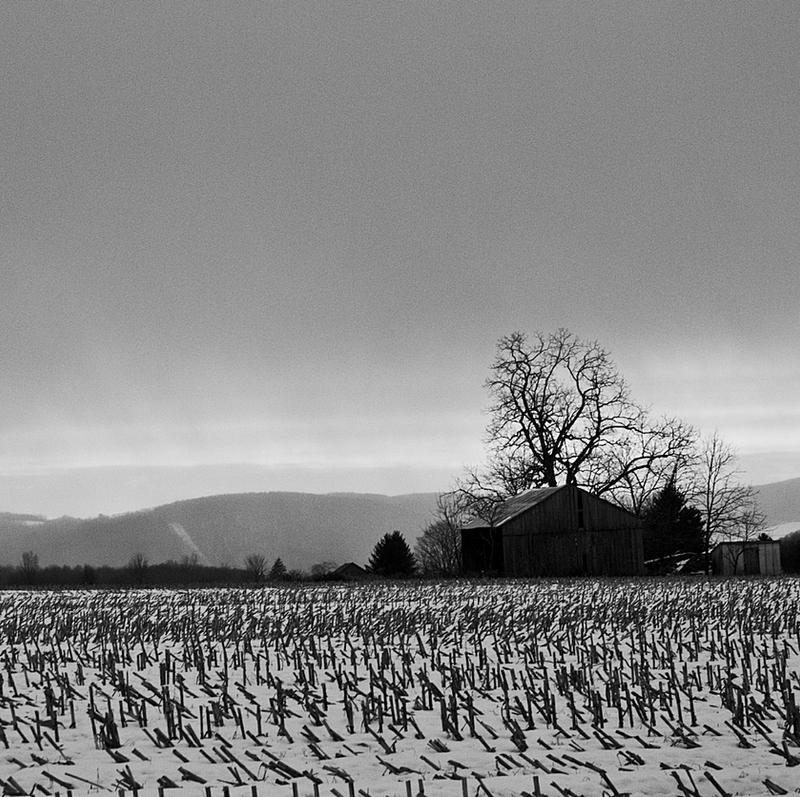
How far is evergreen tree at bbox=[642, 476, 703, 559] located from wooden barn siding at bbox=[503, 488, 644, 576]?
10183 mm

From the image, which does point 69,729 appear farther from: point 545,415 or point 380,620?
point 545,415

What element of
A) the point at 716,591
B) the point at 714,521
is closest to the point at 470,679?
the point at 716,591

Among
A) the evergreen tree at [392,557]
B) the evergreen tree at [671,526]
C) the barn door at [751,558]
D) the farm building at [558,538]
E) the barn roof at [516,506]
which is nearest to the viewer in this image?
the farm building at [558,538]

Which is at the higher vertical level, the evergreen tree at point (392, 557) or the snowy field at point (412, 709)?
the evergreen tree at point (392, 557)

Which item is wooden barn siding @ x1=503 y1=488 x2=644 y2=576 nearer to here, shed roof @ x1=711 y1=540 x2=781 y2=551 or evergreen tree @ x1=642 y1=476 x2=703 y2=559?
evergreen tree @ x1=642 y1=476 x2=703 y2=559

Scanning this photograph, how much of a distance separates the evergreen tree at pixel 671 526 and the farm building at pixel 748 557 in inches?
182

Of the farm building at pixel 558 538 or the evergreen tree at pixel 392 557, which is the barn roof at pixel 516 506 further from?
the evergreen tree at pixel 392 557

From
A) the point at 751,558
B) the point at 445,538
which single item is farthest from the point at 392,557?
the point at 445,538

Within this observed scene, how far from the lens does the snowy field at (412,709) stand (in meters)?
7.89

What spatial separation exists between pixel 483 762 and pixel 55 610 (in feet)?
66.7

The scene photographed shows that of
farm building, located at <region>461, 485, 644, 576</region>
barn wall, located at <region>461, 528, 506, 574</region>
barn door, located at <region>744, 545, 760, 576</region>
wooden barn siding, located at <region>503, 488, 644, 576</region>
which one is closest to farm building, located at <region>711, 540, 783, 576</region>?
barn door, located at <region>744, 545, 760, 576</region>

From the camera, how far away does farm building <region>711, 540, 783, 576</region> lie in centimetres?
7025

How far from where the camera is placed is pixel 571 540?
53781mm

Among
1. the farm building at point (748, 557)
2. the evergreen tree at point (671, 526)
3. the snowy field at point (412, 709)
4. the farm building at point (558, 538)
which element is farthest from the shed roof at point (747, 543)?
the snowy field at point (412, 709)
